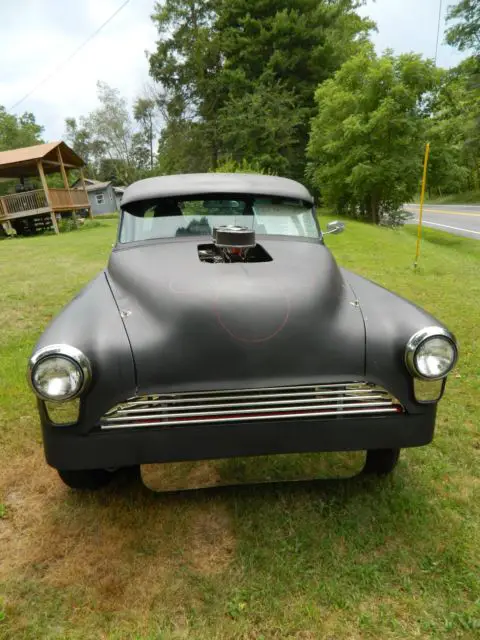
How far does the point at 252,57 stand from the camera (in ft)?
94.7

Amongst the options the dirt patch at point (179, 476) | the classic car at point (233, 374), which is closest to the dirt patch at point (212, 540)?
the dirt patch at point (179, 476)

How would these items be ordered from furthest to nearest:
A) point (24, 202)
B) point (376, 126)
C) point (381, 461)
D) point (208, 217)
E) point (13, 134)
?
point (13, 134), point (24, 202), point (376, 126), point (208, 217), point (381, 461)

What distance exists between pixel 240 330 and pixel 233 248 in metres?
0.83

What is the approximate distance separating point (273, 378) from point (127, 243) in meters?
1.72

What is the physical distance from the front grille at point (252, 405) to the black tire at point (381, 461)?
60cm

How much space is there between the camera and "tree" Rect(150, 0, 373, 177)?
27.4m

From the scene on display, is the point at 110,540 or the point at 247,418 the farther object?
the point at 110,540

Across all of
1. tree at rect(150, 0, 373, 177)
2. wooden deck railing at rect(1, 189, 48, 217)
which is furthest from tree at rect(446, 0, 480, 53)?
wooden deck railing at rect(1, 189, 48, 217)

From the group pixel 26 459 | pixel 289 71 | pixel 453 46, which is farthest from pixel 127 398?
pixel 289 71

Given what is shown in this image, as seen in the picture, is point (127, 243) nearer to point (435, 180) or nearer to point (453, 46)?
point (435, 180)

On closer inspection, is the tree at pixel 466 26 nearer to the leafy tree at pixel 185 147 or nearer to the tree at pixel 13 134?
the leafy tree at pixel 185 147

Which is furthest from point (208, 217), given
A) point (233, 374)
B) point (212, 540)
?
point (212, 540)

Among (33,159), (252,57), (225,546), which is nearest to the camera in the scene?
(225,546)

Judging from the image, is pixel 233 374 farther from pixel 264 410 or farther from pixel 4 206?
pixel 4 206
